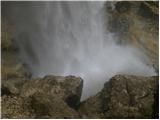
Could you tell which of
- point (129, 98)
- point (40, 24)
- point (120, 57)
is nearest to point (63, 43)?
point (40, 24)

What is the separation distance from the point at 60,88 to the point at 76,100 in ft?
1.30

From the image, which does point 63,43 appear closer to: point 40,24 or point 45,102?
point 40,24

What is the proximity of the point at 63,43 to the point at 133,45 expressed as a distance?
2107 mm

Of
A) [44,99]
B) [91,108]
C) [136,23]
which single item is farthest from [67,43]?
[44,99]

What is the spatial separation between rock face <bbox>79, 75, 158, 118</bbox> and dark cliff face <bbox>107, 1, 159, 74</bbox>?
3.90m

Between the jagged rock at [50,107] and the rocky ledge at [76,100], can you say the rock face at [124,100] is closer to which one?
the rocky ledge at [76,100]

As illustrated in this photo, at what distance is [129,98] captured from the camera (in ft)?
23.2

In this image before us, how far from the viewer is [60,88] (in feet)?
24.7

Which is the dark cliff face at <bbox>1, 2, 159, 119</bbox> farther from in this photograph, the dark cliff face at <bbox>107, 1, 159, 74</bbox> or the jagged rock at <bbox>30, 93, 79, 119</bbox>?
the dark cliff face at <bbox>107, 1, 159, 74</bbox>

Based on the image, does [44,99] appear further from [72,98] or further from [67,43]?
[67,43]

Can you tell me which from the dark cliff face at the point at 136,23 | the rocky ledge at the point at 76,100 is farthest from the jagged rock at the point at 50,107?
the dark cliff face at the point at 136,23

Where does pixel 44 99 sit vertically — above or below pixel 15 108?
above

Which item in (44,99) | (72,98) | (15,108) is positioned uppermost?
(44,99)

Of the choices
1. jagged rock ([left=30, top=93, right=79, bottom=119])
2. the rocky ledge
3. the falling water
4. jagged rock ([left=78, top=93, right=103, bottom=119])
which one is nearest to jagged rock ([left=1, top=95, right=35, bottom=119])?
the rocky ledge
